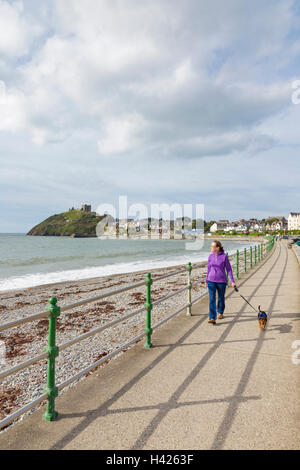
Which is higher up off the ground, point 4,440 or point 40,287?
point 4,440

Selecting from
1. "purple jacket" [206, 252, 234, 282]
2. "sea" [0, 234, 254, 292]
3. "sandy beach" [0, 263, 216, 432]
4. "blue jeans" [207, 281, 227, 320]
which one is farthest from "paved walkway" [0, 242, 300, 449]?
"sea" [0, 234, 254, 292]

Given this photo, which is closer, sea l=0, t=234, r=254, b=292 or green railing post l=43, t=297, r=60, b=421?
Answer: green railing post l=43, t=297, r=60, b=421

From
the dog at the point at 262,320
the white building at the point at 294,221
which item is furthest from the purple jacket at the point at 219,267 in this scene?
the white building at the point at 294,221

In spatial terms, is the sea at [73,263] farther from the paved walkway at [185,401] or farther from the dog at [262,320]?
the dog at [262,320]

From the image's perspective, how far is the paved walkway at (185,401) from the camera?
275 centimetres

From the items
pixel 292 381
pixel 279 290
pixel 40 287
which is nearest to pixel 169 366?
pixel 292 381

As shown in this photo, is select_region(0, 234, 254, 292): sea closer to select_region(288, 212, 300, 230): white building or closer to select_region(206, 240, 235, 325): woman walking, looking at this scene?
select_region(206, 240, 235, 325): woman walking

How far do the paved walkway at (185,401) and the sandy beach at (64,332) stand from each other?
1698 mm

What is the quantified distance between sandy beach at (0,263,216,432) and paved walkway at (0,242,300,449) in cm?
170

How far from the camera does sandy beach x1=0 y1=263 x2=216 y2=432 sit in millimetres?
5188

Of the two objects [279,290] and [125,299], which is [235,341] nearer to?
[279,290]

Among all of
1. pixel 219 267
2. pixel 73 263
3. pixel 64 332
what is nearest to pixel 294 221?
pixel 73 263
